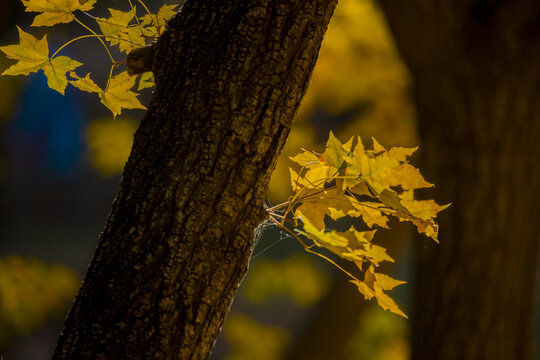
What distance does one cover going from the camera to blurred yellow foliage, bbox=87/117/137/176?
5195 millimetres

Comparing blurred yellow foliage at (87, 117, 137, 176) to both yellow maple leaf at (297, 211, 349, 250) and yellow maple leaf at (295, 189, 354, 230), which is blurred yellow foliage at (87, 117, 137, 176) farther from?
yellow maple leaf at (297, 211, 349, 250)

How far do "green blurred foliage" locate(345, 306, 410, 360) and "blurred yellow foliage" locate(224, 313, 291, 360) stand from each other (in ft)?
3.33

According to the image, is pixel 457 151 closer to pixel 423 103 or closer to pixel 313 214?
pixel 423 103

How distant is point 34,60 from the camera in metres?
1.02

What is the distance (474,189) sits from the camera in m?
2.10

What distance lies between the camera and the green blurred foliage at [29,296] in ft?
17.8

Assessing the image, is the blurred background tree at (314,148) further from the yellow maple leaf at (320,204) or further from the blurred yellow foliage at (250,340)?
the yellow maple leaf at (320,204)

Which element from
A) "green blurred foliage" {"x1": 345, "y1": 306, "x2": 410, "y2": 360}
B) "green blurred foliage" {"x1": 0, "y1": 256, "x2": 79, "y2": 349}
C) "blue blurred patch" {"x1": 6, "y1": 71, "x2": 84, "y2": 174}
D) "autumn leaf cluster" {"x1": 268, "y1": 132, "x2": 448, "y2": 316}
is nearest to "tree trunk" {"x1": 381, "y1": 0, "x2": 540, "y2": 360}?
"autumn leaf cluster" {"x1": 268, "y1": 132, "x2": 448, "y2": 316}

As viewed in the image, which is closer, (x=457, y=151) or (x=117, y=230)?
(x=117, y=230)

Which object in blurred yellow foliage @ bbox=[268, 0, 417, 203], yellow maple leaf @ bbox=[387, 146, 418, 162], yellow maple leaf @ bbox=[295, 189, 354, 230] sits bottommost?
yellow maple leaf @ bbox=[295, 189, 354, 230]

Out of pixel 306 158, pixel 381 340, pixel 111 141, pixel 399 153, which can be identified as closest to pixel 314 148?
pixel 111 141

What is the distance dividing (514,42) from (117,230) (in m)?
1.98

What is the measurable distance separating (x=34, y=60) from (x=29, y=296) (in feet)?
17.0

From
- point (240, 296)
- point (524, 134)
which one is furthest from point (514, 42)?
point (240, 296)
